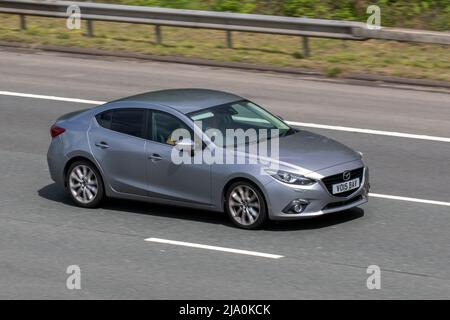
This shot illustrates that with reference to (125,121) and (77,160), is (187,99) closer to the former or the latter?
(125,121)

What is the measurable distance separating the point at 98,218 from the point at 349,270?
149 inches

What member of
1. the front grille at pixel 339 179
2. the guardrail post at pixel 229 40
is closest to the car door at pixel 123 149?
the front grille at pixel 339 179

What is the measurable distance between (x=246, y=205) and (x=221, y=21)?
450 inches

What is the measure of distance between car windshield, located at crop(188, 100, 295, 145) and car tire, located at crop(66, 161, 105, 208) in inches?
64.2

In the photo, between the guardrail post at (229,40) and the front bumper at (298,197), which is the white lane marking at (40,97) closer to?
the guardrail post at (229,40)

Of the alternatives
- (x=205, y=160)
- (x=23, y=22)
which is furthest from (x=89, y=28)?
(x=205, y=160)

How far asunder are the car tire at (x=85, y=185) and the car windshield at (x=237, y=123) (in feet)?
5.35

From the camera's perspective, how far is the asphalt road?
11312mm

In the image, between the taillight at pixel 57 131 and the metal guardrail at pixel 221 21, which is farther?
the metal guardrail at pixel 221 21

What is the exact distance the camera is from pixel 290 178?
42.8ft

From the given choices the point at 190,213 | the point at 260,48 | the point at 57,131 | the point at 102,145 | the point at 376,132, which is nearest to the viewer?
the point at 190,213

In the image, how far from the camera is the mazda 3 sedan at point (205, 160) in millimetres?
13094

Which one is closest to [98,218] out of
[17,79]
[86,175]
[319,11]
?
[86,175]
